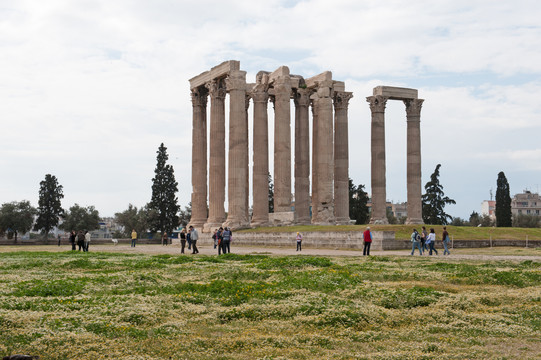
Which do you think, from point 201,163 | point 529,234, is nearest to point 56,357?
point 529,234

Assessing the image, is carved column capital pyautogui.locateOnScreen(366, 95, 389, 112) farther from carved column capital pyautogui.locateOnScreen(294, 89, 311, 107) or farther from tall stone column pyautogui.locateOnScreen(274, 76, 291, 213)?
tall stone column pyautogui.locateOnScreen(274, 76, 291, 213)

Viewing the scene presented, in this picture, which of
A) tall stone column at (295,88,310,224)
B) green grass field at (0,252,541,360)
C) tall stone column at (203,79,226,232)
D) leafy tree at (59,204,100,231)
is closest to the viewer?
green grass field at (0,252,541,360)

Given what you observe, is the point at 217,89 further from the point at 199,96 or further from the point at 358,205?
the point at 358,205

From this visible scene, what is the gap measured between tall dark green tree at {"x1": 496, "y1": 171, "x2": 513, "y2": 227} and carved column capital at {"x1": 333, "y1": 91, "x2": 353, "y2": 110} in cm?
3421

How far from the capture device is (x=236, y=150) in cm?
5875

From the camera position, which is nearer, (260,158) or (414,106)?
(260,158)

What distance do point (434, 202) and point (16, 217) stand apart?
79206 mm

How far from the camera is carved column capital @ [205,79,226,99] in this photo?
62.5m

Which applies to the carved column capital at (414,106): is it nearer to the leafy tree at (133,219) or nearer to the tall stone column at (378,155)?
the tall stone column at (378,155)

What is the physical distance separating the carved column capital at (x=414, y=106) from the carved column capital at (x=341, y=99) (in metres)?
7.14

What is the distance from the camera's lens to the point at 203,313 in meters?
13.6

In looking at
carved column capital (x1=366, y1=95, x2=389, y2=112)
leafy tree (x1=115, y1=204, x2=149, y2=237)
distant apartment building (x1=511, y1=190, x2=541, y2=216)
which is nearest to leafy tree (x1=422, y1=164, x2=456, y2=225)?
carved column capital (x1=366, y1=95, x2=389, y2=112)

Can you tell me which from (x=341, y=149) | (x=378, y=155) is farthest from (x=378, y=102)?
(x=341, y=149)

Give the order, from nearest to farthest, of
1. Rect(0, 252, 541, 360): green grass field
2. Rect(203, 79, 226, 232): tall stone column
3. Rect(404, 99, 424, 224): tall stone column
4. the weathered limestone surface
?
1. Rect(0, 252, 541, 360): green grass field
2. Rect(203, 79, 226, 232): tall stone column
3. the weathered limestone surface
4. Rect(404, 99, 424, 224): tall stone column
